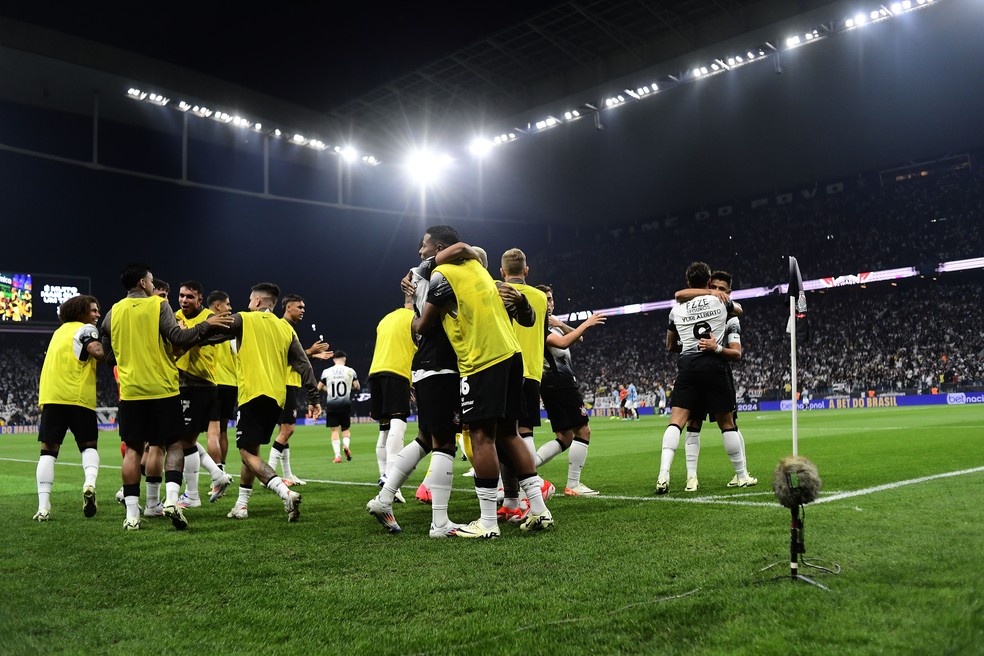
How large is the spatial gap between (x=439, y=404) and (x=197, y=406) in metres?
3.51

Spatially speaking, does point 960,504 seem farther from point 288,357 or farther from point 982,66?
point 982,66

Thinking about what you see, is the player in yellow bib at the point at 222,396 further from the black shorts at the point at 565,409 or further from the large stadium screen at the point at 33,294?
the large stadium screen at the point at 33,294

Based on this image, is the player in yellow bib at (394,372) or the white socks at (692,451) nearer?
the white socks at (692,451)

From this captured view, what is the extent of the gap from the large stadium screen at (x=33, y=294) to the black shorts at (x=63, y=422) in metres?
33.6

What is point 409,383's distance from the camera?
8.62m

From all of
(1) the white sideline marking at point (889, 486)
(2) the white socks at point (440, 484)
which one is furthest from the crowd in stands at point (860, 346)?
(2) the white socks at point (440, 484)

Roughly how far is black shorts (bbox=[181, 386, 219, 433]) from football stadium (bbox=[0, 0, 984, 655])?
23 mm

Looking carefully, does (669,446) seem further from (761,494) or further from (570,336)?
(570,336)

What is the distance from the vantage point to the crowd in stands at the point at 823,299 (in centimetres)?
3897

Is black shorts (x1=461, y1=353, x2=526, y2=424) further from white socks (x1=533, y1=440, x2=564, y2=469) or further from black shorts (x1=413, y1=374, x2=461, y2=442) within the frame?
white socks (x1=533, y1=440, x2=564, y2=469)

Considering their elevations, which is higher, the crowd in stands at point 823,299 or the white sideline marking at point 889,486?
the crowd in stands at point 823,299

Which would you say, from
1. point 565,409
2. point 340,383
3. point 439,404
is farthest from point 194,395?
point 340,383

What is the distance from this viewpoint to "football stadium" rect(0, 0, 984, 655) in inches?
147

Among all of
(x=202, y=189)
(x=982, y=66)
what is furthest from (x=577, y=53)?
(x=202, y=189)
